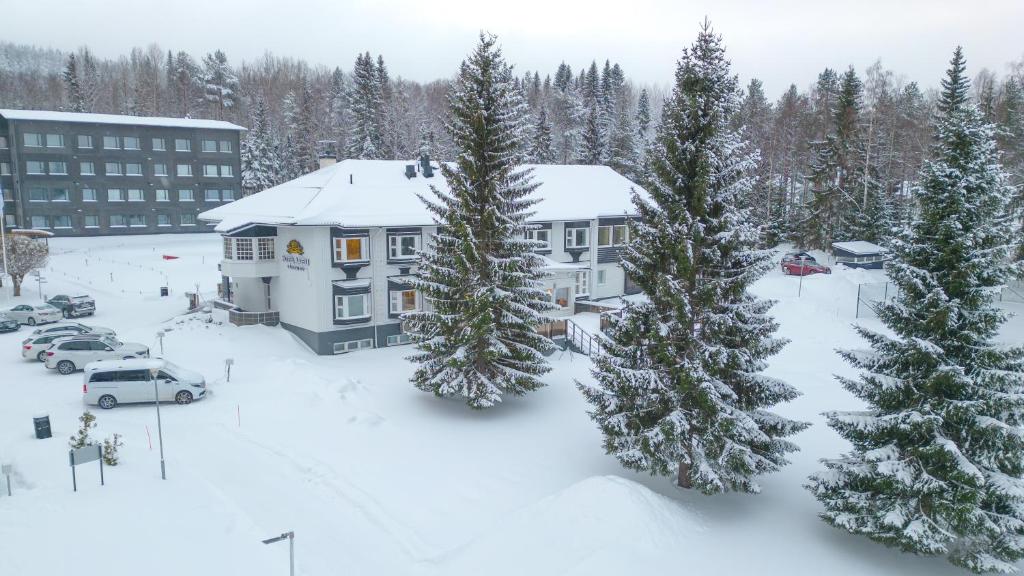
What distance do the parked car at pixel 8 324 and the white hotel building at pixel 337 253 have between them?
10.5 m

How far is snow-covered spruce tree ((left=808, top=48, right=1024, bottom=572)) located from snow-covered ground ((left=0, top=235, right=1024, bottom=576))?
1.51 metres

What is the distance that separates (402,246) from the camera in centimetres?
3394

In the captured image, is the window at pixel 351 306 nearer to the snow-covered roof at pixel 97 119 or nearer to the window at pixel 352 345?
the window at pixel 352 345

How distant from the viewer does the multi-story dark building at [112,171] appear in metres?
63.3

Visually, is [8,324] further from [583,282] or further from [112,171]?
[112,171]

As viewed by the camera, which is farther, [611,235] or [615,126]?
[615,126]

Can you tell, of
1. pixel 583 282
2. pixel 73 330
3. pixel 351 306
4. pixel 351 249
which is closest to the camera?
pixel 73 330

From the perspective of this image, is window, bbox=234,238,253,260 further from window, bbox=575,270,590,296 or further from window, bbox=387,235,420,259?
window, bbox=575,270,590,296

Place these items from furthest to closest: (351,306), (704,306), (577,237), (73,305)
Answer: (577,237), (73,305), (351,306), (704,306)

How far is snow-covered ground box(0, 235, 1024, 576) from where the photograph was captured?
14.0 m

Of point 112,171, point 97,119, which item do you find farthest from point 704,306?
point 112,171

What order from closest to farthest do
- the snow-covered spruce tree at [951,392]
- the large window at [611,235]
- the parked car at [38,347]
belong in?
1. the snow-covered spruce tree at [951,392]
2. the parked car at [38,347]
3. the large window at [611,235]

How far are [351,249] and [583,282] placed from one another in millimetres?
16410

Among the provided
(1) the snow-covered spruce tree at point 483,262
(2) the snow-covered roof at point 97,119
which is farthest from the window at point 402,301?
(2) the snow-covered roof at point 97,119
